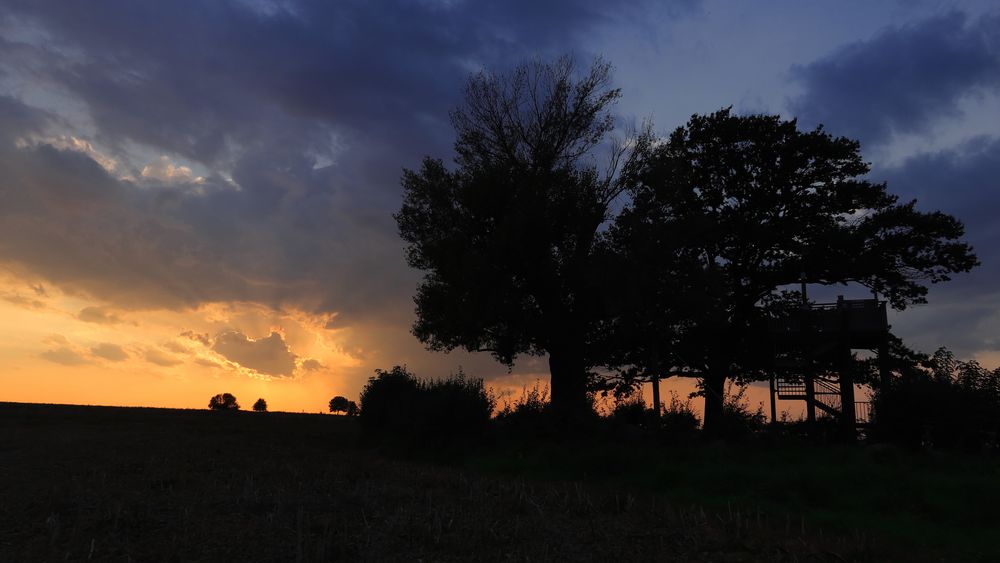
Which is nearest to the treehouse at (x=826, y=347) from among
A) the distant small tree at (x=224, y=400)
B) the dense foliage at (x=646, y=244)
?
the dense foliage at (x=646, y=244)

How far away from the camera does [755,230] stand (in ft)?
127

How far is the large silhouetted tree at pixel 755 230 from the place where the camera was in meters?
36.2

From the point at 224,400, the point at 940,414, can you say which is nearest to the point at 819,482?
the point at 940,414

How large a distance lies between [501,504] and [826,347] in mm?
28574

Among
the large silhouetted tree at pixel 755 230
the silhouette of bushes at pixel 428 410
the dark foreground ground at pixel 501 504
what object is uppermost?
the large silhouetted tree at pixel 755 230

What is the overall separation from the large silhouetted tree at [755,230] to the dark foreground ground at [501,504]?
39.2 feet

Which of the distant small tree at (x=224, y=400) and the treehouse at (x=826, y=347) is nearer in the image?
the treehouse at (x=826, y=347)

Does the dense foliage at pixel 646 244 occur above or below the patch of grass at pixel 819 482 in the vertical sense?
above

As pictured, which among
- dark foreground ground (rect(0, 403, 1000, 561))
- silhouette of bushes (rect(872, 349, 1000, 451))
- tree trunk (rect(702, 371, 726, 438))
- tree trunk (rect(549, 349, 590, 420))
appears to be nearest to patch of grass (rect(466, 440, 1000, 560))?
dark foreground ground (rect(0, 403, 1000, 561))

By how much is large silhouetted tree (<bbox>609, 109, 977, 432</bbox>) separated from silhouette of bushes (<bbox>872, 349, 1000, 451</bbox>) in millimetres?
9358

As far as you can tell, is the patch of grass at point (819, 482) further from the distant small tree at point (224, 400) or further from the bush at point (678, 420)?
the distant small tree at point (224, 400)

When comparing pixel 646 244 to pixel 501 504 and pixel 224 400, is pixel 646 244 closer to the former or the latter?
pixel 501 504

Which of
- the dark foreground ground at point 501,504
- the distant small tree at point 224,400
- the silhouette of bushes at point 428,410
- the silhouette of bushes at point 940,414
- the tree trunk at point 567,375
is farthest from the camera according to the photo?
the distant small tree at point 224,400

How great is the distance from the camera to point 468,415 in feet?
101
